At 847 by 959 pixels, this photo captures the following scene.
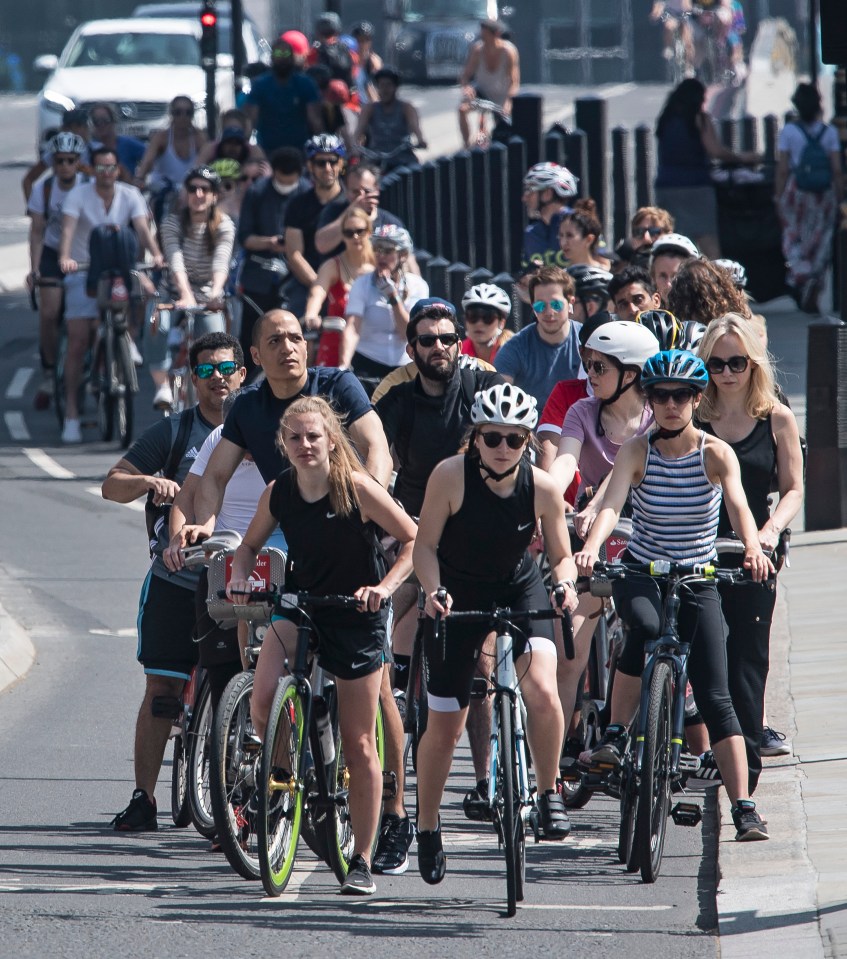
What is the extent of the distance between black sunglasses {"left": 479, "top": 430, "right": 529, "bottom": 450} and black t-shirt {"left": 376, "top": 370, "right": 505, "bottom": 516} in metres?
1.62

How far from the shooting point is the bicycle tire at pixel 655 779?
7457mm

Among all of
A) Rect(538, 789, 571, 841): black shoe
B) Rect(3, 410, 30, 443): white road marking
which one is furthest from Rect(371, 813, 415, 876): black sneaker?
Rect(3, 410, 30, 443): white road marking

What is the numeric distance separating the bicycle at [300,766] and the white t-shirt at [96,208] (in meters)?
10.3

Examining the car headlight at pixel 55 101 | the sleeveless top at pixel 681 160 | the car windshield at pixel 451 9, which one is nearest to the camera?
the sleeveless top at pixel 681 160

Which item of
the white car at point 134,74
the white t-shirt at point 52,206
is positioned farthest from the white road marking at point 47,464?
the white car at point 134,74

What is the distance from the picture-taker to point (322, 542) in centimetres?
750

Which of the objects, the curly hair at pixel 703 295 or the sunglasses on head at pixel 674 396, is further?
the curly hair at pixel 703 295

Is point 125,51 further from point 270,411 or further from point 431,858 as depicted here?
point 431,858

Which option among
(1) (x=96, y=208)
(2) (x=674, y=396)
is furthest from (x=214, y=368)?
(1) (x=96, y=208)

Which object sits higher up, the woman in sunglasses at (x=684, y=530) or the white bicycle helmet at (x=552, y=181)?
the white bicycle helmet at (x=552, y=181)

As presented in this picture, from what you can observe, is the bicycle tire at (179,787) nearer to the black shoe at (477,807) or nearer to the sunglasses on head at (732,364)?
the black shoe at (477,807)

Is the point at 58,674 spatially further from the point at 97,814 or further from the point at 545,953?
the point at 545,953

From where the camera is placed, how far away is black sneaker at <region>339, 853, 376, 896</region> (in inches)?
294

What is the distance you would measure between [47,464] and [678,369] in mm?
10229
